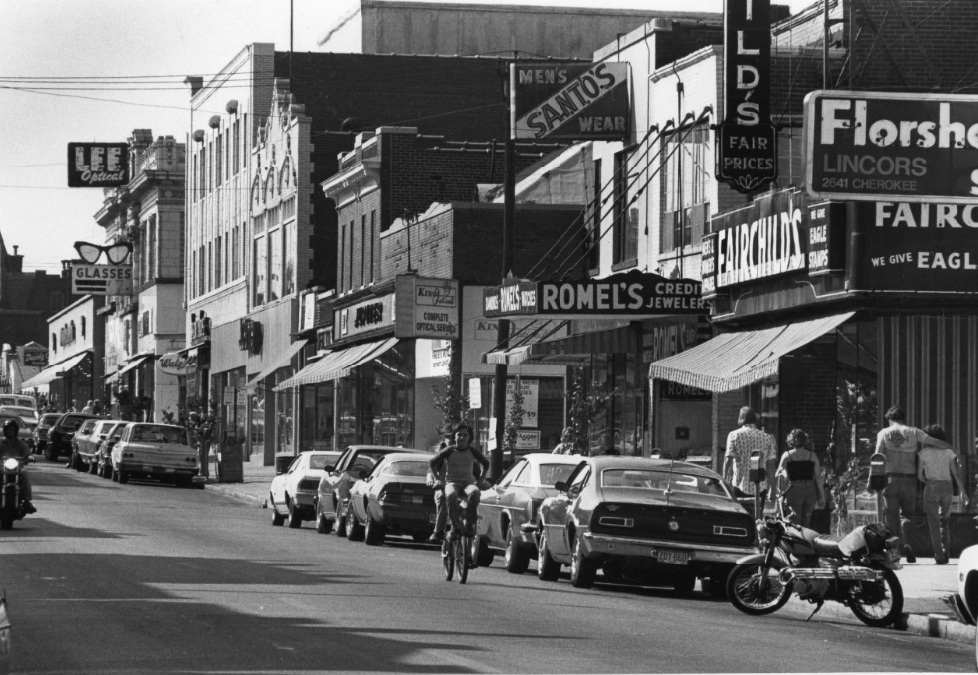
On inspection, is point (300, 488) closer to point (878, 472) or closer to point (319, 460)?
point (319, 460)

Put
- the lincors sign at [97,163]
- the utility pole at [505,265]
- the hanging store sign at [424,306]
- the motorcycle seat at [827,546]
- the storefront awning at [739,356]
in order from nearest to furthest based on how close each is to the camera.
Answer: the motorcycle seat at [827,546]
the storefront awning at [739,356]
the utility pole at [505,265]
the hanging store sign at [424,306]
the lincors sign at [97,163]

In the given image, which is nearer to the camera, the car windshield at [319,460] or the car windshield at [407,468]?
the car windshield at [407,468]

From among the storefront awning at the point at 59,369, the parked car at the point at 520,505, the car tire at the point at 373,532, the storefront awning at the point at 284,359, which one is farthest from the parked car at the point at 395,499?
the storefront awning at the point at 59,369

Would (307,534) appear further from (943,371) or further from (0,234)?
(0,234)

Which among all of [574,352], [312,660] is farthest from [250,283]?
[312,660]

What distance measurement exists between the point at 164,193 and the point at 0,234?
267 feet

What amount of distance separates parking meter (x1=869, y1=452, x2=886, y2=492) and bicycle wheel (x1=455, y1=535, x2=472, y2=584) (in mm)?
4848

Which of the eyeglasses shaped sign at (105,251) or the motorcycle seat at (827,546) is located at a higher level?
the eyeglasses shaped sign at (105,251)

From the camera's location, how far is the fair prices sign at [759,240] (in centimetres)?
2558

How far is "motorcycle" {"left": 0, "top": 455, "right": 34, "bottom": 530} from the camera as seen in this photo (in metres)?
27.4

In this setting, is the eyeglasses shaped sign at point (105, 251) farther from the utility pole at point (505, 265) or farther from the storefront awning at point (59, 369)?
the utility pole at point (505, 265)

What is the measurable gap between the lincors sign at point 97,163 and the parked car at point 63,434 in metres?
10.2

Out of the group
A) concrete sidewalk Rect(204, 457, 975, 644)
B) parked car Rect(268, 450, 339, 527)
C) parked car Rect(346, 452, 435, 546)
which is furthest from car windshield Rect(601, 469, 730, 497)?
parked car Rect(268, 450, 339, 527)

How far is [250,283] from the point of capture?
65.9m
